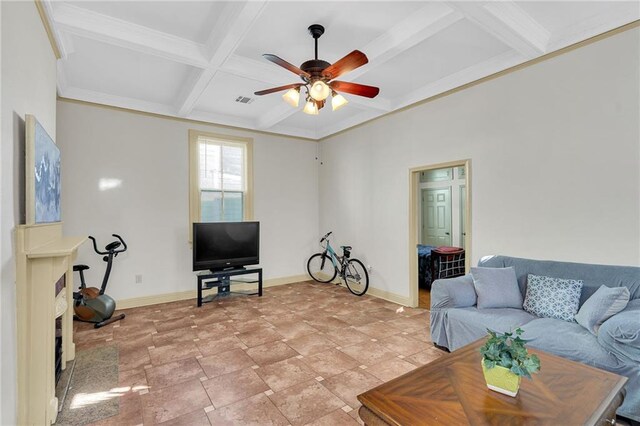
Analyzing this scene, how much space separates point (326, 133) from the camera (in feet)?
21.0

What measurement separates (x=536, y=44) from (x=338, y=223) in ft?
13.4

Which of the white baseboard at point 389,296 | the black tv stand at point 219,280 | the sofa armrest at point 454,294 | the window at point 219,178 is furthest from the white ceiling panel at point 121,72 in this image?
the white baseboard at point 389,296

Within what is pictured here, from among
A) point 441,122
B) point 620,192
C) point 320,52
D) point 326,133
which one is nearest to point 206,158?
point 326,133

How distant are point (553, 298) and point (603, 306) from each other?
43 centimetres

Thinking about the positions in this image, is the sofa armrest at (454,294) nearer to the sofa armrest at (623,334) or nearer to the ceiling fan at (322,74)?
the sofa armrest at (623,334)

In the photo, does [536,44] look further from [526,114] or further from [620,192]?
[620,192]

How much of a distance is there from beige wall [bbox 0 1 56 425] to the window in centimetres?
314

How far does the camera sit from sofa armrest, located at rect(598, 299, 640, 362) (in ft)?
6.57

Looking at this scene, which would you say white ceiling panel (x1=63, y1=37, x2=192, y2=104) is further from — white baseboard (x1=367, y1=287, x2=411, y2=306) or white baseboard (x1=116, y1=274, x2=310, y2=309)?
white baseboard (x1=367, y1=287, x2=411, y2=306)

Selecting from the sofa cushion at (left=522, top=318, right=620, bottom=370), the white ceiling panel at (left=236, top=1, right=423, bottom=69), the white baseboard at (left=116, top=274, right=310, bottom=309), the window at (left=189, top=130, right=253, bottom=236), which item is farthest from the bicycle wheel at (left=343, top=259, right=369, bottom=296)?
the white ceiling panel at (left=236, top=1, right=423, bottom=69)

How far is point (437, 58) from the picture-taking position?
3.52 meters

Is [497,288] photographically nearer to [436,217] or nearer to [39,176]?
[39,176]

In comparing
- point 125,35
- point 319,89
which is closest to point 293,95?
point 319,89

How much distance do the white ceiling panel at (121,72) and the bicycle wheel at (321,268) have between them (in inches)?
154
